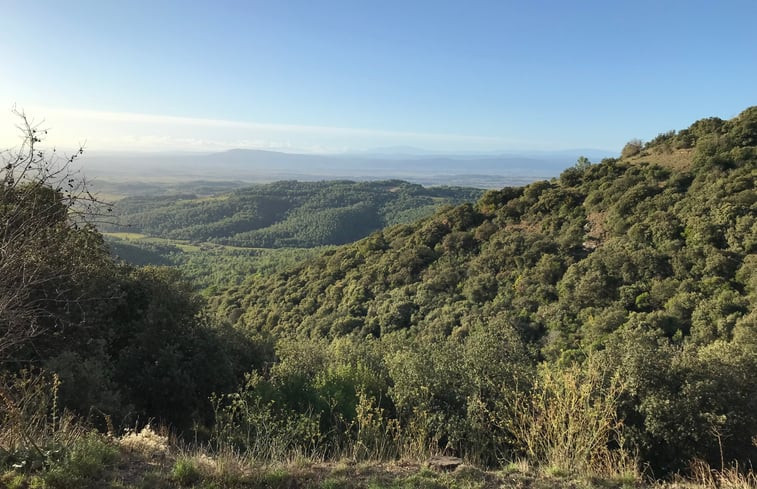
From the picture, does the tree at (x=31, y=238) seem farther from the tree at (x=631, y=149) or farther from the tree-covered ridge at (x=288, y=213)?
the tree-covered ridge at (x=288, y=213)

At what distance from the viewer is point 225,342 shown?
348 inches

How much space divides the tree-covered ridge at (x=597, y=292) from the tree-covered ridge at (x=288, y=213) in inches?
2276

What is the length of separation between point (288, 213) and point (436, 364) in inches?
4145

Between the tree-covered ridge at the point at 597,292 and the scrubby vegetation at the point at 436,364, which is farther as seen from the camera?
the tree-covered ridge at the point at 597,292

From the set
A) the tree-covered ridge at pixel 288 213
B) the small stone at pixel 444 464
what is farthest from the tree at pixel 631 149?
the tree-covered ridge at pixel 288 213

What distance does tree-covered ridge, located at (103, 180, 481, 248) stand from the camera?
91.0 m

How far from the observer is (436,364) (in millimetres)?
6633

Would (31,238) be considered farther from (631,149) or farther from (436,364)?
(631,149)

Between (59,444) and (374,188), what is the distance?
406ft

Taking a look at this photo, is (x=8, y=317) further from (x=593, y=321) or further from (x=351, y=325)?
(x=351, y=325)

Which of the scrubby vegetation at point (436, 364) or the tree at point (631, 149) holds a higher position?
the tree at point (631, 149)

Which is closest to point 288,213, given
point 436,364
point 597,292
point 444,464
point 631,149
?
point 631,149

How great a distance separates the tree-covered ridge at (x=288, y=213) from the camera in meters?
91.0

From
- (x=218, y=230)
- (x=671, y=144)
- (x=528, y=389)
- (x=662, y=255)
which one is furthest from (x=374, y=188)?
(x=528, y=389)
